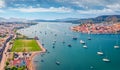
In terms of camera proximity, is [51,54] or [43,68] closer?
[43,68]

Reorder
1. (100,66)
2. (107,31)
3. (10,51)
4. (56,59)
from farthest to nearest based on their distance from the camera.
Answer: (107,31)
(10,51)
(56,59)
(100,66)

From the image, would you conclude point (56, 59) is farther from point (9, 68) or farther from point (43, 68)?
point (9, 68)

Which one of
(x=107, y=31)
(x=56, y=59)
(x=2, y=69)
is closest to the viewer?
(x=2, y=69)

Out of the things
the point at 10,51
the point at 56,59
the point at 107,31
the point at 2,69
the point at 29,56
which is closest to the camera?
the point at 2,69

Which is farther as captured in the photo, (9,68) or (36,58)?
(36,58)

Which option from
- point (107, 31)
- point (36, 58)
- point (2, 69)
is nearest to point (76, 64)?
point (36, 58)

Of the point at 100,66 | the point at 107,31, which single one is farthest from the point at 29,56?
the point at 107,31

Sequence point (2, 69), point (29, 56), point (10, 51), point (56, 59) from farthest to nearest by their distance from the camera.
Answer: point (10, 51) < point (29, 56) < point (56, 59) < point (2, 69)

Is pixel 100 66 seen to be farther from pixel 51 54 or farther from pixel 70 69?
pixel 51 54
